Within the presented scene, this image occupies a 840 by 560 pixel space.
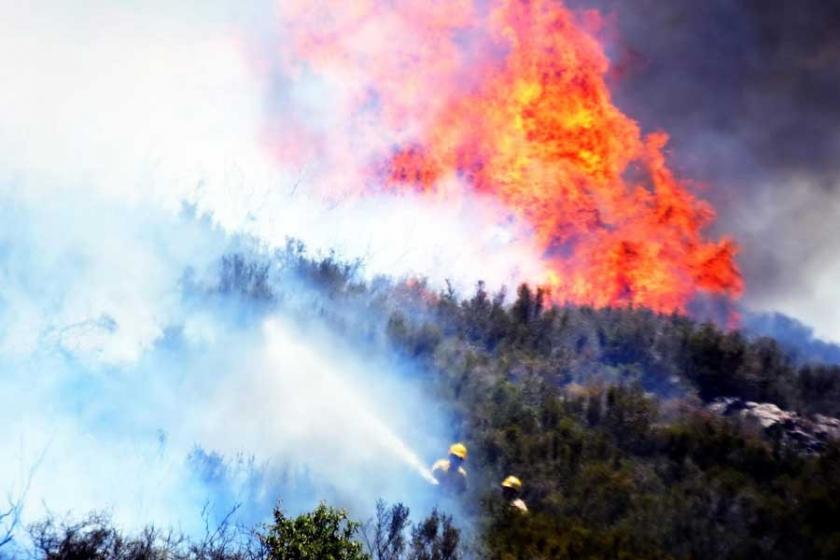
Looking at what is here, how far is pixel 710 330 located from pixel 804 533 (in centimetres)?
8367

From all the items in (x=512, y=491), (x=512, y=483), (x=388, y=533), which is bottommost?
(x=388, y=533)

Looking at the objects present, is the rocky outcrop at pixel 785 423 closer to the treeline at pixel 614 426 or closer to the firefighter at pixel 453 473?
the treeline at pixel 614 426

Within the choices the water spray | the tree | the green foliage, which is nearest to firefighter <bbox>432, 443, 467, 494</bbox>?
the water spray

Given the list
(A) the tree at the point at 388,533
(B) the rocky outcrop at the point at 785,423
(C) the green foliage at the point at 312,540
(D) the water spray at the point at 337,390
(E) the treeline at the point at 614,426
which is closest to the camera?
(C) the green foliage at the point at 312,540

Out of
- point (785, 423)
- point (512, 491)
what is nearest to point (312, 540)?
point (512, 491)

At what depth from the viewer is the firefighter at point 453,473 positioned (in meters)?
91.4

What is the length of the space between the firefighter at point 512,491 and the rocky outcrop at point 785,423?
217 feet

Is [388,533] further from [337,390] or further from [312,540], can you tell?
[337,390]

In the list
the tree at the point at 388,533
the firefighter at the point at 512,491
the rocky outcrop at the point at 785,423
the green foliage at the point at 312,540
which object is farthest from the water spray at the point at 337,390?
the rocky outcrop at the point at 785,423

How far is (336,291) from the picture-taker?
16862 centimetres

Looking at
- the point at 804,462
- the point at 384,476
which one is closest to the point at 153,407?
the point at 384,476

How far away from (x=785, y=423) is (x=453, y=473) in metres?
84.5

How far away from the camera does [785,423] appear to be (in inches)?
5482

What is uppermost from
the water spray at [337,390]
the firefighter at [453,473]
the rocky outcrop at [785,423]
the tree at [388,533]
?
the rocky outcrop at [785,423]
